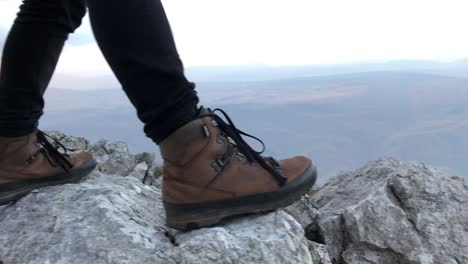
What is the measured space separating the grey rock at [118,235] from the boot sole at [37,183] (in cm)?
7

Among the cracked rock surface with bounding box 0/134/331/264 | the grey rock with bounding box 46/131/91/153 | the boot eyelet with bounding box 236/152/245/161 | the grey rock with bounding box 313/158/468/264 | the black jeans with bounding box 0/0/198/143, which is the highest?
the black jeans with bounding box 0/0/198/143

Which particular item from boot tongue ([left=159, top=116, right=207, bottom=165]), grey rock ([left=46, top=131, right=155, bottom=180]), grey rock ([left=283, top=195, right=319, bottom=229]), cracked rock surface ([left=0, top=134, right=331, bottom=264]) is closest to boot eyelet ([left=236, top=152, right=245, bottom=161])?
boot tongue ([left=159, top=116, right=207, bottom=165])

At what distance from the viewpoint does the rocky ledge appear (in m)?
2.54

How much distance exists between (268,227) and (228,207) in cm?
27

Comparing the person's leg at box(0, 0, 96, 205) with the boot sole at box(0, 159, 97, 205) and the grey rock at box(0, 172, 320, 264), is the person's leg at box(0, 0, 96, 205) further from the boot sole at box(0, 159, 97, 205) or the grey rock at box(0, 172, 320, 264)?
the grey rock at box(0, 172, 320, 264)

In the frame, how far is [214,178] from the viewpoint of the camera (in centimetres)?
259

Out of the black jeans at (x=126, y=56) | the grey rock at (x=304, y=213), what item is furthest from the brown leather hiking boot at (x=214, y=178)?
the grey rock at (x=304, y=213)

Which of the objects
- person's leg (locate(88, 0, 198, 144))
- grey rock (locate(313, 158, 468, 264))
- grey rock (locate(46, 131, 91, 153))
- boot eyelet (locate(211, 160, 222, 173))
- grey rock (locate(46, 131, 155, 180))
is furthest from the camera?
grey rock (locate(46, 131, 91, 153))

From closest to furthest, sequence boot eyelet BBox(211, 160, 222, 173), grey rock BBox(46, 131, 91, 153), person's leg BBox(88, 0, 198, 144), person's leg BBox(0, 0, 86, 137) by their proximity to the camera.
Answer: person's leg BBox(88, 0, 198, 144), boot eyelet BBox(211, 160, 222, 173), person's leg BBox(0, 0, 86, 137), grey rock BBox(46, 131, 91, 153)

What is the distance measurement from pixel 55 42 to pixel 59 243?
121 cm

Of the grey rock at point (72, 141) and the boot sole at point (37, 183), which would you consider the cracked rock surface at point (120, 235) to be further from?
the grey rock at point (72, 141)

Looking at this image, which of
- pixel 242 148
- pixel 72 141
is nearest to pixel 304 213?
pixel 242 148

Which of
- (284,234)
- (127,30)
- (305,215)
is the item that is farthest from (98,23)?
(305,215)

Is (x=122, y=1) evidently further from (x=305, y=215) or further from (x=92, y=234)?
(x=305, y=215)
